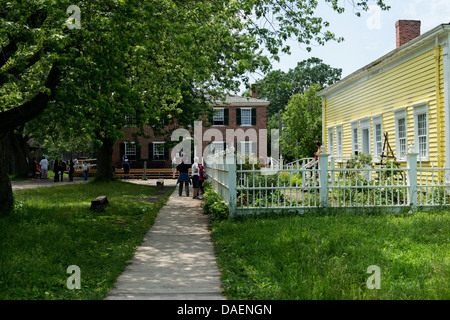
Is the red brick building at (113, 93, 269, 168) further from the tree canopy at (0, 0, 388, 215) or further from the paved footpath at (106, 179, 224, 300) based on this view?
the paved footpath at (106, 179, 224, 300)

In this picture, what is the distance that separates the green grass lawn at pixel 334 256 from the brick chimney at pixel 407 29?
13.2 meters

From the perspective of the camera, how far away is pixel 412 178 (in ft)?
36.9

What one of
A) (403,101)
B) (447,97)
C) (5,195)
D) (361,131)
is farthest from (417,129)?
(5,195)

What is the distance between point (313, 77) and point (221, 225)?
2735 inches

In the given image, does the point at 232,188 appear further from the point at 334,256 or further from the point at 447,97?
the point at 447,97

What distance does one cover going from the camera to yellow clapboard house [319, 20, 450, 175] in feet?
47.5

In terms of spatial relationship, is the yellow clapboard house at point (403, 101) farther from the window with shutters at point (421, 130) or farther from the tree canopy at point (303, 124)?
the tree canopy at point (303, 124)

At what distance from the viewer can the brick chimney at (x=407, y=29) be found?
2072 cm

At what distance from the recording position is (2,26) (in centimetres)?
836

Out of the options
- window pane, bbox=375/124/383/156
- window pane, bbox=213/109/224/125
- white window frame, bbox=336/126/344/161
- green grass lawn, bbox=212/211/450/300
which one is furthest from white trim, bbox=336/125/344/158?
window pane, bbox=213/109/224/125

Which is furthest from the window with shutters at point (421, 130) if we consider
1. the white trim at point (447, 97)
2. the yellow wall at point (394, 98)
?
the white trim at point (447, 97)

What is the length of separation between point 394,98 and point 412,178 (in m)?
7.91

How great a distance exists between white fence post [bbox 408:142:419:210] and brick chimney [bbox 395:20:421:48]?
37.6 feet
